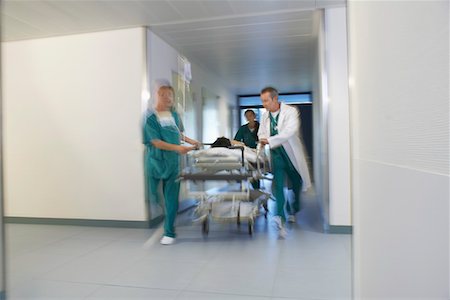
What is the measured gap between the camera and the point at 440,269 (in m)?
0.41

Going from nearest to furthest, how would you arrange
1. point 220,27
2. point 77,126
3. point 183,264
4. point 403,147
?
1. point 403,147
2. point 183,264
3. point 220,27
4. point 77,126

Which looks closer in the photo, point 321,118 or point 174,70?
point 321,118

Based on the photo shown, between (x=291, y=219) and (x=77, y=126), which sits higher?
(x=77, y=126)

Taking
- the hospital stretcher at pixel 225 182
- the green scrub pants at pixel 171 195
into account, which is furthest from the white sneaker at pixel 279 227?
the green scrub pants at pixel 171 195

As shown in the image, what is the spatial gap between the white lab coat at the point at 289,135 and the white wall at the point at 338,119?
0.68ft

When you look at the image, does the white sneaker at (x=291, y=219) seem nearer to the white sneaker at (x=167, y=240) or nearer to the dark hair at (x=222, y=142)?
the dark hair at (x=222, y=142)

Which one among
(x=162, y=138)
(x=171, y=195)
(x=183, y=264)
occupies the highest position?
(x=162, y=138)

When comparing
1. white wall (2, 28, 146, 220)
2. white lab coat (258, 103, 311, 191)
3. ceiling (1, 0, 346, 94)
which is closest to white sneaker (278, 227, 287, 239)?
white lab coat (258, 103, 311, 191)

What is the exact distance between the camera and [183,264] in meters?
1.78

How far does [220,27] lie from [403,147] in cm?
217

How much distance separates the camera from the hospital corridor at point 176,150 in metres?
1.65

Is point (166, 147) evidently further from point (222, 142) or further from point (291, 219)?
point (291, 219)

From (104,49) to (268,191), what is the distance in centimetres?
177

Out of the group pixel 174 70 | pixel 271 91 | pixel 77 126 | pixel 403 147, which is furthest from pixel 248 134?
pixel 403 147
